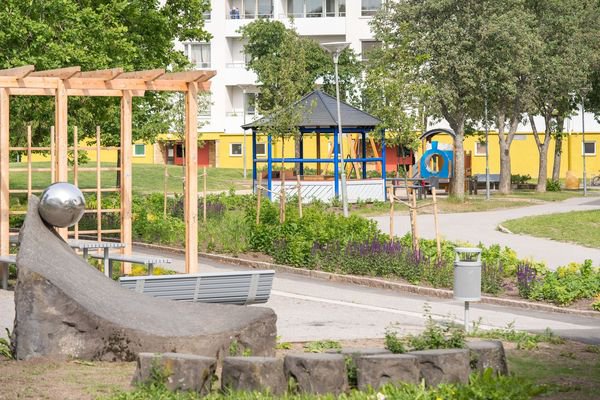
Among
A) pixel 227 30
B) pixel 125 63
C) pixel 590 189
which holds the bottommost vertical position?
pixel 590 189

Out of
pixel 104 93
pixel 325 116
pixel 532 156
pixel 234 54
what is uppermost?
pixel 234 54

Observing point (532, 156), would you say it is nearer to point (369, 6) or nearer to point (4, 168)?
point (369, 6)

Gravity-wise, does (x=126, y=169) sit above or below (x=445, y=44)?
below

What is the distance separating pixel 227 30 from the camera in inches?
3356

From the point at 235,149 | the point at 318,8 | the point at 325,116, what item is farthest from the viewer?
the point at 235,149

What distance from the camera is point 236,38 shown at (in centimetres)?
8544

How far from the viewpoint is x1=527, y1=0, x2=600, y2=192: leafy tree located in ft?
176

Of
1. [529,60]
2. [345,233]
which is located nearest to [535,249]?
[345,233]

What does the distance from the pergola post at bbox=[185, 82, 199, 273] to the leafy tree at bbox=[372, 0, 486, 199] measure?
26.6 meters

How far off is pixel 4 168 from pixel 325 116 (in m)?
26.1

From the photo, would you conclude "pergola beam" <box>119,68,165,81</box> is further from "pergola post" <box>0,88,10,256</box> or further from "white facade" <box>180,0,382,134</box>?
"white facade" <box>180,0,382,134</box>

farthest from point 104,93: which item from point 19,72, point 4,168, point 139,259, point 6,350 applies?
point 6,350

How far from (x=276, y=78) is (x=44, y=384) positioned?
1736 inches

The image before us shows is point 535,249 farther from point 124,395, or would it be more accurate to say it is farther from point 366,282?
point 124,395
